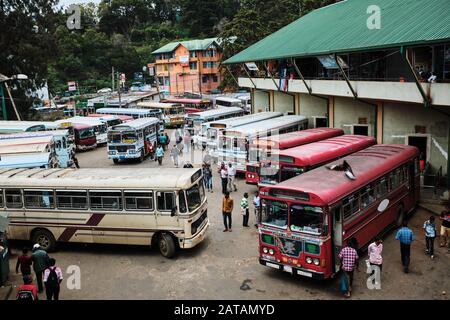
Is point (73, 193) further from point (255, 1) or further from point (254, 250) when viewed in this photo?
point (255, 1)

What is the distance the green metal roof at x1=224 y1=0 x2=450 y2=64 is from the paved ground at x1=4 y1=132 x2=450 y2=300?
7763 mm

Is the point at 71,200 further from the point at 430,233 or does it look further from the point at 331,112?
the point at 331,112

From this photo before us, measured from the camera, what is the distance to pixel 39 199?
46.3ft

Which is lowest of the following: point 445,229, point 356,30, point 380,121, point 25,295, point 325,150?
point 445,229

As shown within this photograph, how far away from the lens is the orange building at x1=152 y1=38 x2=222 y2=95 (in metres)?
75.1

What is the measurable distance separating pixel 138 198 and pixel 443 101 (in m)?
11.3

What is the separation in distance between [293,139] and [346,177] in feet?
25.7

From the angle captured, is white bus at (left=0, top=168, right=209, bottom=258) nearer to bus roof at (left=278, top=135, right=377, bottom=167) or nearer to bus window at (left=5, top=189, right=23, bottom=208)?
bus window at (left=5, top=189, right=23, bottom=208)

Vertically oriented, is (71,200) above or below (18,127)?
below

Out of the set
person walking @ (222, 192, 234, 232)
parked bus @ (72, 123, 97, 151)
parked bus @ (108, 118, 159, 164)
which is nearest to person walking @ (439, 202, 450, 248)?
person walking @ (222, 192, 234, 232)

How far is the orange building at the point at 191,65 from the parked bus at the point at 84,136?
125 feet

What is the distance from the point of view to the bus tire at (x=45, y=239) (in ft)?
46.9

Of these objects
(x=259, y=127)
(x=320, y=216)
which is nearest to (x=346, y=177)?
(x=320, y=216)

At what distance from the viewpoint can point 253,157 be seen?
772 inches
